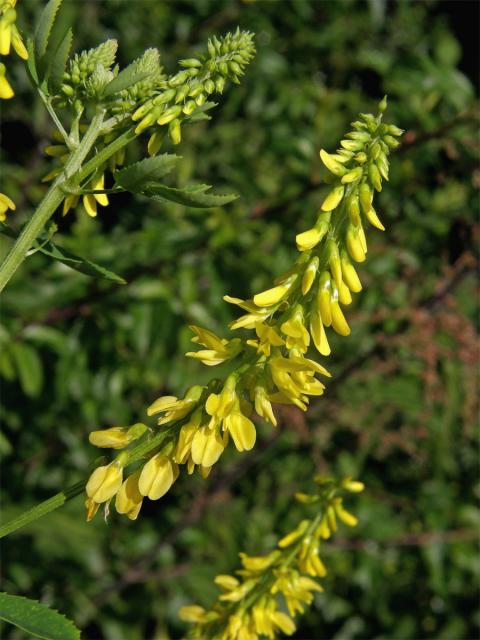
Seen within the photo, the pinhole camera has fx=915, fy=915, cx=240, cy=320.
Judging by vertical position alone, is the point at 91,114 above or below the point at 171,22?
above

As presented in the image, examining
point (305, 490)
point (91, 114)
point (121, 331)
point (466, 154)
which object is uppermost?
point (91, 114)

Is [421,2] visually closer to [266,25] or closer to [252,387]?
[266,25]

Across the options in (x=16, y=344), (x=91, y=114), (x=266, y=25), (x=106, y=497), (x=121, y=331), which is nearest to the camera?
(x=106, y=497)

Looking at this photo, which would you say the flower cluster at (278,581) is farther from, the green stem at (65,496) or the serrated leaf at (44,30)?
the serrated leaf at (44,30)

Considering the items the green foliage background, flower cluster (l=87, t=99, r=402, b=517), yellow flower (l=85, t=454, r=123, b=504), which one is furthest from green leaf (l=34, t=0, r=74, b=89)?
the green foliage background

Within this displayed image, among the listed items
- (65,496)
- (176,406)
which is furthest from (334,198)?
(65,496)

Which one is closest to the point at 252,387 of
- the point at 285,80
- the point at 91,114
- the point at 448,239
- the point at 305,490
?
the point at 91,114
